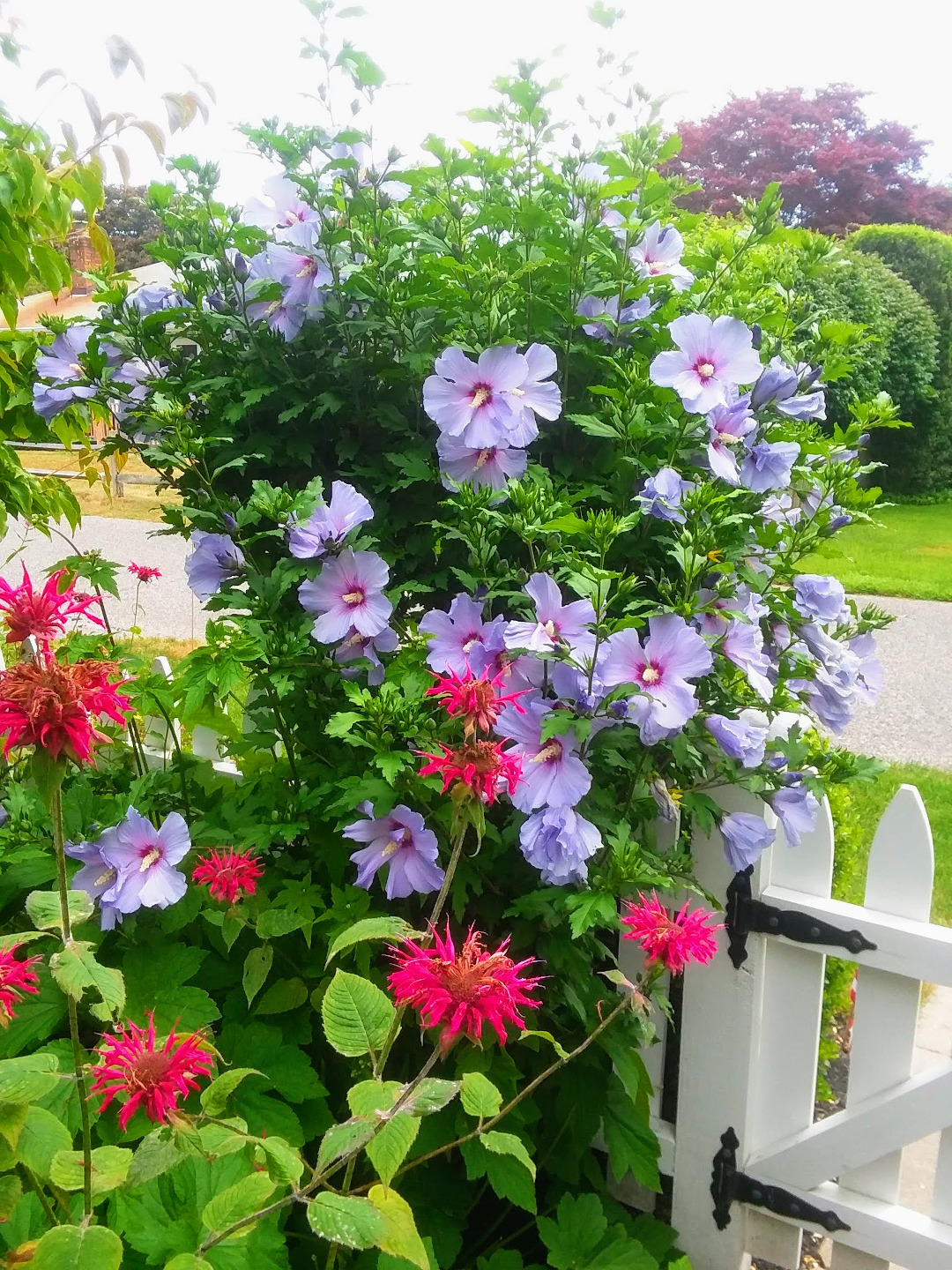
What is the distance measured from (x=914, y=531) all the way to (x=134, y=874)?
35.7 ft

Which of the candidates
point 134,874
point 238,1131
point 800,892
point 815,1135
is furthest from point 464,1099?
point 815,1135

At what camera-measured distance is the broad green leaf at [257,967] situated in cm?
128

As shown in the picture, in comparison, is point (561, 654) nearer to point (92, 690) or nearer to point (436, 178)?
point (92, 690)

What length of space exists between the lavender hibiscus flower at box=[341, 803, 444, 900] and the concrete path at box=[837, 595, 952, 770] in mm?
3243

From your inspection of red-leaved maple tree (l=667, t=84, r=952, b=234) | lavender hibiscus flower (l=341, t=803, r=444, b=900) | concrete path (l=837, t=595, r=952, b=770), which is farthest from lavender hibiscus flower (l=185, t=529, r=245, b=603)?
red-leaved maple tree (l=667, t=84, r=952, b=234)

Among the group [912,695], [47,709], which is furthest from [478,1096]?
[912,695]

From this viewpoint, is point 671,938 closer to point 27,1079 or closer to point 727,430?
point 27,1079

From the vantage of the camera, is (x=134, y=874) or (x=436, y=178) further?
(x=436, y=178)

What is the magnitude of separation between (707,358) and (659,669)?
427 millimetres

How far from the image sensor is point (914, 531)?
10.6 m

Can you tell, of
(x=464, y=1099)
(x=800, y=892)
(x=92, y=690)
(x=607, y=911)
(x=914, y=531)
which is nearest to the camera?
(x=92, y=690)

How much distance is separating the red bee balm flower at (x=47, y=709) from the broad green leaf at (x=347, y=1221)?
38cm

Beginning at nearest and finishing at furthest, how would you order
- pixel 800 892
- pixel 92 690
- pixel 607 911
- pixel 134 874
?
1. pixel 92 690
2. pixel 607 911
3. pixel 134 874
4. pixel 800 892

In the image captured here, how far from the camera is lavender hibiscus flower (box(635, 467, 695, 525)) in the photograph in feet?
3.92
